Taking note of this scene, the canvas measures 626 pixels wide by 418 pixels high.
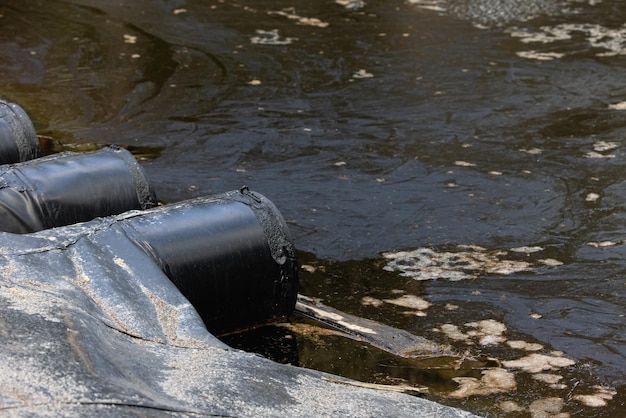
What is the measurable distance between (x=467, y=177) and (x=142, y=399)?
11.6 ft

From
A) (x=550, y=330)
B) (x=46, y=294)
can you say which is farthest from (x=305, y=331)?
(x=46, y=294)

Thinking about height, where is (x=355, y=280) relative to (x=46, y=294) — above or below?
below

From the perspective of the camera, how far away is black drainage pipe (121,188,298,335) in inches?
135

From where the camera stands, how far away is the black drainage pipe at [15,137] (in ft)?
14.5

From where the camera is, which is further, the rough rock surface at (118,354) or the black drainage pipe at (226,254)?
the black drainage pipe at (226,254)

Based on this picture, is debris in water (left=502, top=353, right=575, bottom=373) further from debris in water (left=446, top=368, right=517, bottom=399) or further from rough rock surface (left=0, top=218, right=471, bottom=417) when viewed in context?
rough rock surface (left=0, top=218, right=471, bottom=417)

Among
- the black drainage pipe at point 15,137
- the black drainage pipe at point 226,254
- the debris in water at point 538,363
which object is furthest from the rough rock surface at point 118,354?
the black drainage pipe at point 15,137

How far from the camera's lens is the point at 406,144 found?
6113mm

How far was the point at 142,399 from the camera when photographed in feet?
7.57

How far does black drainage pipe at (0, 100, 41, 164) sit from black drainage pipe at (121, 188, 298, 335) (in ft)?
3.79

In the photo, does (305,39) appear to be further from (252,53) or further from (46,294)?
(46,294)

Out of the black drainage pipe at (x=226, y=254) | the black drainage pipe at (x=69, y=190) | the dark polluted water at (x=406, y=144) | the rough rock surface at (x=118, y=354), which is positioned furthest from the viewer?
the dark polluted water at (x=406, y=144)

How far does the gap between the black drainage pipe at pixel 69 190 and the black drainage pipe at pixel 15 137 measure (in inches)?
20.5

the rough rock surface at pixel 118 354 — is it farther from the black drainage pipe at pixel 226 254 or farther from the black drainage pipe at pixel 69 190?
the black drainage pipe at pixel 69 190
